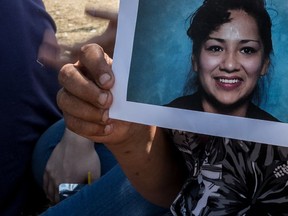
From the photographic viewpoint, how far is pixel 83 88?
2.54ft

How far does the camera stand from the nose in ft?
2.36

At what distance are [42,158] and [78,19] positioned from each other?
2128 millimetres

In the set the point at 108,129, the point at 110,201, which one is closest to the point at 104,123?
the point at 108,129

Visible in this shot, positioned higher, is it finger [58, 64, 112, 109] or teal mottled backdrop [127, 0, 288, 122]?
teal mottled backdrop [127, 0, 288, 122]

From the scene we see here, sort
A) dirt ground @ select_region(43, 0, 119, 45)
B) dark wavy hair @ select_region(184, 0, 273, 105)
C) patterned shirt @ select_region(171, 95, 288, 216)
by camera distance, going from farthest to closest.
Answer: dirt ground @ select_region(43, 0, 119, 45)
patterned shirt @ select_region(171, 95, 288, 216)
dark wavy hair @ select_region(184, 0, 273, 105)

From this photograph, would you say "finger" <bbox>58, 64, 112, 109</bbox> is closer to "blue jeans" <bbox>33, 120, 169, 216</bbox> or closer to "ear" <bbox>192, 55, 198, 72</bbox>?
"ear" <bbox>192, 55, 198, 72</bbox>

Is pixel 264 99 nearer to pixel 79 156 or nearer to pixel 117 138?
pixel 117 138

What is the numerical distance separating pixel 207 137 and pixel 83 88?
0.23m

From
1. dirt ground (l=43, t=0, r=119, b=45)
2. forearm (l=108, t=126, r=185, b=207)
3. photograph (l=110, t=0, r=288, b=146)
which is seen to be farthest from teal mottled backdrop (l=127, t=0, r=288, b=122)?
dirt ground (l=43, t=0, r=119, b=45)

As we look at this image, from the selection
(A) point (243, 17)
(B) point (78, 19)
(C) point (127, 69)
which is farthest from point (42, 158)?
(B) point (78, 19)

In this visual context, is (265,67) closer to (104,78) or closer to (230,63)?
(230,63)

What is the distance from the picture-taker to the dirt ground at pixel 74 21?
10.3ft

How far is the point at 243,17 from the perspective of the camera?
718 millimetres

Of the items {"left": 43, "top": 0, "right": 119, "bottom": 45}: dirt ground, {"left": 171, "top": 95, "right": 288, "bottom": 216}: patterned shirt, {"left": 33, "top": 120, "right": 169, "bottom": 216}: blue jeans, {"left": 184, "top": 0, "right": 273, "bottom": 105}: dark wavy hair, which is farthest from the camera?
{"left": 43, "top": 0, "right": 119, "bottom": 45}: dirt ground
